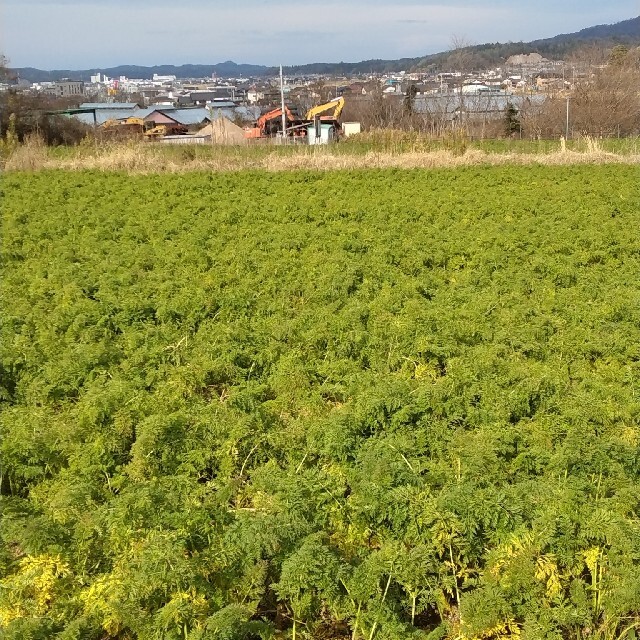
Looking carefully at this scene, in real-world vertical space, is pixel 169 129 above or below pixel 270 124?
above

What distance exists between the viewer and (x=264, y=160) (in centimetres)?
2623

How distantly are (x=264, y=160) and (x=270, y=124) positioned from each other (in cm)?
2360

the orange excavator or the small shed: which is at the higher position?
the orange excavator

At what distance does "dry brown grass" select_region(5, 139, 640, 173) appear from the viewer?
2506 cm

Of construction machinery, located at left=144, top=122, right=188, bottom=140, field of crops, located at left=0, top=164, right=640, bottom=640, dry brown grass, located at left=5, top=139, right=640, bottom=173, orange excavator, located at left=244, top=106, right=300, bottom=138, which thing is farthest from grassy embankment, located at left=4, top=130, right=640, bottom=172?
construction machinery, located at left=144, top=122, right=188, bottom=140

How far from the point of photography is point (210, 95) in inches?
6353

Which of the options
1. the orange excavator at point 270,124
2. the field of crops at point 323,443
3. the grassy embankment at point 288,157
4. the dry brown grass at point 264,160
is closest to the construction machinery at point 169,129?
the orange excavator at point 270,124

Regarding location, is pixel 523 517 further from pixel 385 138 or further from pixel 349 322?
pixel 385 138

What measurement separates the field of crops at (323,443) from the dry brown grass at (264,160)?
1424 cm

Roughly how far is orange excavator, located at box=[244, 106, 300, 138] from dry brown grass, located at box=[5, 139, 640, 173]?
69.1 ft

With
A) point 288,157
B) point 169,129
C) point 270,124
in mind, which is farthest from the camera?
point 169,129

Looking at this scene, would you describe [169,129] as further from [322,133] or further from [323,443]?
[323,443]

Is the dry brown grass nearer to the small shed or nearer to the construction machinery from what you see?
the small shed

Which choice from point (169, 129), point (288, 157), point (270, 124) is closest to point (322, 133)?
point (270, 124)
